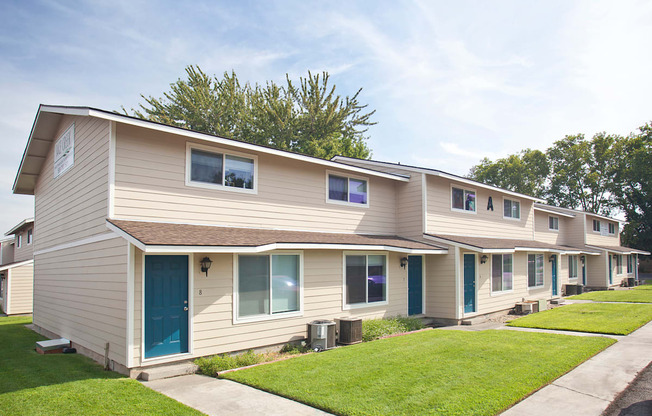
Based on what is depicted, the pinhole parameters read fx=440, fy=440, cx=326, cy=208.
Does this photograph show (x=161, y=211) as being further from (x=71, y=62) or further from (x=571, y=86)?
(x=571, y=86)

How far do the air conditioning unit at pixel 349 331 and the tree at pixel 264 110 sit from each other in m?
19.9

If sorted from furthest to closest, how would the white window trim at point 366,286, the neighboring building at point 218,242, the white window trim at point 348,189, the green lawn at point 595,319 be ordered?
the white window trim at point 348,189, the green lawn at point 595,319, the white window trim at point 366,286, the neighboring building at point 218,242

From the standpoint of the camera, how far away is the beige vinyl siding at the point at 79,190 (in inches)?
371

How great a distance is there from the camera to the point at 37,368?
29.7 ft

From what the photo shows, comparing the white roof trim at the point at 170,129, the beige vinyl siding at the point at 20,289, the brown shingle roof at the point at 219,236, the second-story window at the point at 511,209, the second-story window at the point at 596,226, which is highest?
the white roof trim at the point at 170,129

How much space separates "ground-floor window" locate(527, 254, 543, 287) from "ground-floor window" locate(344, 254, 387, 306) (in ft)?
32.1

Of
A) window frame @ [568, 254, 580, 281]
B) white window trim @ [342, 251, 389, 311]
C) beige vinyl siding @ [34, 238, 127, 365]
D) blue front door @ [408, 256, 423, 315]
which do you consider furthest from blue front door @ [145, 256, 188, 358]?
window frame @ [568, 254, 580, 281]

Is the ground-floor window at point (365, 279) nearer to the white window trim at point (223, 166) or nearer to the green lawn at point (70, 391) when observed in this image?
the white window trim at point (223, 166)

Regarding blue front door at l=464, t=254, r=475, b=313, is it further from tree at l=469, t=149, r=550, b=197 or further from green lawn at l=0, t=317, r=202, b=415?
tree at l=469, t=149, r=550, b=197

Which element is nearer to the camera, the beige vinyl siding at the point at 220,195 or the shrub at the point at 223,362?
the shrub at the point at 223,362

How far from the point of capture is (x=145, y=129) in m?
9.59

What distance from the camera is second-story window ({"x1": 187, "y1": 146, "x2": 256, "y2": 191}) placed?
1039 cm

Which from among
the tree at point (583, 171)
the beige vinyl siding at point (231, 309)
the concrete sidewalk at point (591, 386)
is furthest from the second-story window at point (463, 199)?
the tree at point (583, 171)

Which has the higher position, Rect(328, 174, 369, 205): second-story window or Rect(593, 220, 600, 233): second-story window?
Rect(328, 174, 369, 205): second-story window
